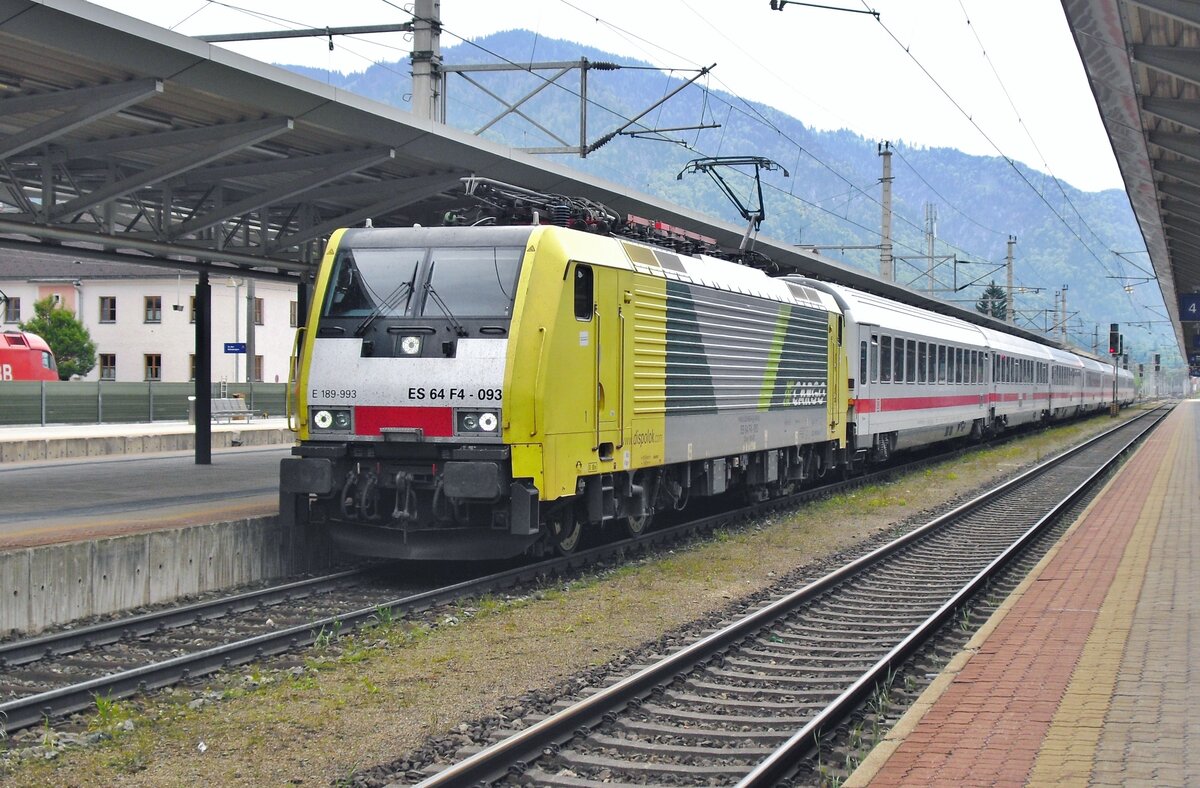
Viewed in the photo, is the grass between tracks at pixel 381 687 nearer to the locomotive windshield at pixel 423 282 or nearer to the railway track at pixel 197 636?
the railway track at pixel 197 636

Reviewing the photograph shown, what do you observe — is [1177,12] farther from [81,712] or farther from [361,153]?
[81,712]

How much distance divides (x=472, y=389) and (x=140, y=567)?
3179 mm

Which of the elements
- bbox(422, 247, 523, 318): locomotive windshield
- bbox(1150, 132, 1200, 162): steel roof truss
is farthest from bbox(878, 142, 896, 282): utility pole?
bbox(422, 247, 523, 318): locomotive windshield

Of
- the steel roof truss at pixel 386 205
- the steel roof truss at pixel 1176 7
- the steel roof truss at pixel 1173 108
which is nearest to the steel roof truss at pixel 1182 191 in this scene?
the steel roof truss at pixel 1173 108

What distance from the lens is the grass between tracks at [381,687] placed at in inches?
247

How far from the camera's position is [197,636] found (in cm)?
946

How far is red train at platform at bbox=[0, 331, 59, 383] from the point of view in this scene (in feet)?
157

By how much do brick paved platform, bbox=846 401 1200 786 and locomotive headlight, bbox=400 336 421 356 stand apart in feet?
17.6

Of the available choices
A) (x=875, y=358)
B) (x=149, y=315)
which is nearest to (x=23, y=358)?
(x=149, y=315)

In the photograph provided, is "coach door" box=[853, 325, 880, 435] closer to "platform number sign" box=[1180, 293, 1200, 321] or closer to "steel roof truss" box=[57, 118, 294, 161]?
"steel roof truss" box=[57, 118, 294, 161]

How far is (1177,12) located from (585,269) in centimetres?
590

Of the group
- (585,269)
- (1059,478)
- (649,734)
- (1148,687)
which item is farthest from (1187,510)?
(649,734)

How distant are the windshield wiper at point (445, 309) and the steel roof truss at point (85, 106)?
3.07 metres

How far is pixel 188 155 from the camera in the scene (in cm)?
1367
